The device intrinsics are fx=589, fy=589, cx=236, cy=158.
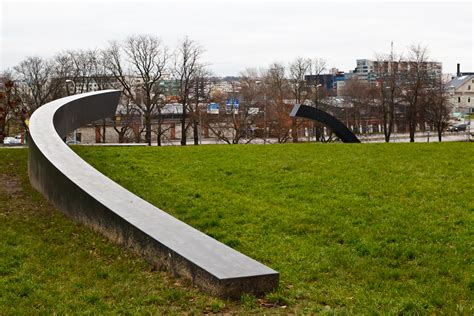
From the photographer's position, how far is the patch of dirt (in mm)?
9961

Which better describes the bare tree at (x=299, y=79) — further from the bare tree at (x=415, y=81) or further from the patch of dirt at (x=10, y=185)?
the patch of dirt at (x=10, y=185)

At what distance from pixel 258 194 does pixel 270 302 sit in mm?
5082

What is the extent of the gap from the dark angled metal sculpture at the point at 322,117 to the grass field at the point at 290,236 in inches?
329

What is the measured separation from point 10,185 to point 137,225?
4967 mm

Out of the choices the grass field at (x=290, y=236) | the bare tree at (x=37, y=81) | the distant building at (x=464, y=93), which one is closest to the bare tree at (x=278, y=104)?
the bare tree at (x=37, y=81)

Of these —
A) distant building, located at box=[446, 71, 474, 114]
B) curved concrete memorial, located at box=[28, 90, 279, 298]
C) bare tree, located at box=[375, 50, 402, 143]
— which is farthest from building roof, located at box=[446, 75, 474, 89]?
curved concrete memorial, located at box=[28, 90, 279, 298]

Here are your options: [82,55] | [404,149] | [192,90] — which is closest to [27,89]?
[82,55]

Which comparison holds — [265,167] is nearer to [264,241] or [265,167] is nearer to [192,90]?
[264,241]

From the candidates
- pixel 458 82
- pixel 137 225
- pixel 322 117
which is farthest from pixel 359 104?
pixel 458 82

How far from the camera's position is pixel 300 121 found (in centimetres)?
5250

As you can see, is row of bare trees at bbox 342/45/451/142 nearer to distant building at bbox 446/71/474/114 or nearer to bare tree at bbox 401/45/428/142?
bare tree at bbox 401/45/428/142

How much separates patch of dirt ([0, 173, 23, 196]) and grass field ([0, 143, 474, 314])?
0.28 ft

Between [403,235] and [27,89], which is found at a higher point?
[27,89]

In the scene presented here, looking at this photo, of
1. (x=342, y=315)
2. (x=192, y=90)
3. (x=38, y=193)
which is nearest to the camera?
(x=342, y=315)
